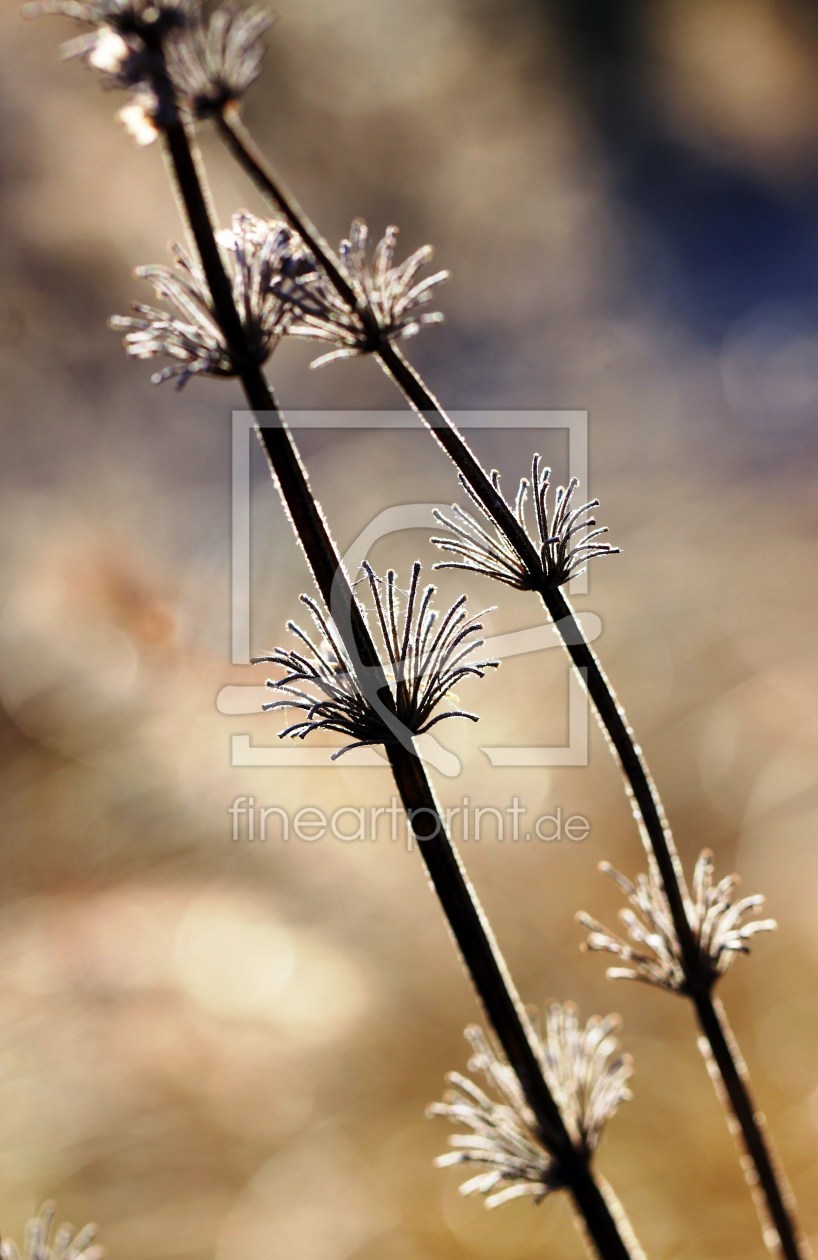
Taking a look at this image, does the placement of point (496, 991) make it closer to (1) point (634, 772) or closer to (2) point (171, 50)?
(1) point (634, 772)

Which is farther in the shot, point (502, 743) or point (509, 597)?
point (509, 597)

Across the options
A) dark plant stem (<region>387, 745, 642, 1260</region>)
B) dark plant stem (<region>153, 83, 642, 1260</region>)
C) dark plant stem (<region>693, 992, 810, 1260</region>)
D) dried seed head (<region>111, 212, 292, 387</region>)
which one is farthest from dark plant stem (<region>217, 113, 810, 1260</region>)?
dark plant stem (<region>387, 745, 642, 1260</region>)

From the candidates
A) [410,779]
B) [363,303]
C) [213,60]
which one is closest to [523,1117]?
[410,779]

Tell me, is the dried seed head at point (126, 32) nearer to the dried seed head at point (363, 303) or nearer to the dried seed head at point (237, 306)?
the dried seed head at point (237, 306)

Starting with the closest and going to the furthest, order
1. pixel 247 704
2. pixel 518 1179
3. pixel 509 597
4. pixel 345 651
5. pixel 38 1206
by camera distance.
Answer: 1. pixel 518 1179
2. pixel 345 651
3. pixel 38 1206
4. pixel 247 704
5. pixel 509 597

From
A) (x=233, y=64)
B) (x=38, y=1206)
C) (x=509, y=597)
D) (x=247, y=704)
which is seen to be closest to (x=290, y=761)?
(x=247, y=704)

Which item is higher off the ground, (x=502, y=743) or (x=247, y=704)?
(x=247, y=704)

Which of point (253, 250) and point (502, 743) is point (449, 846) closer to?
point (253, 250)
